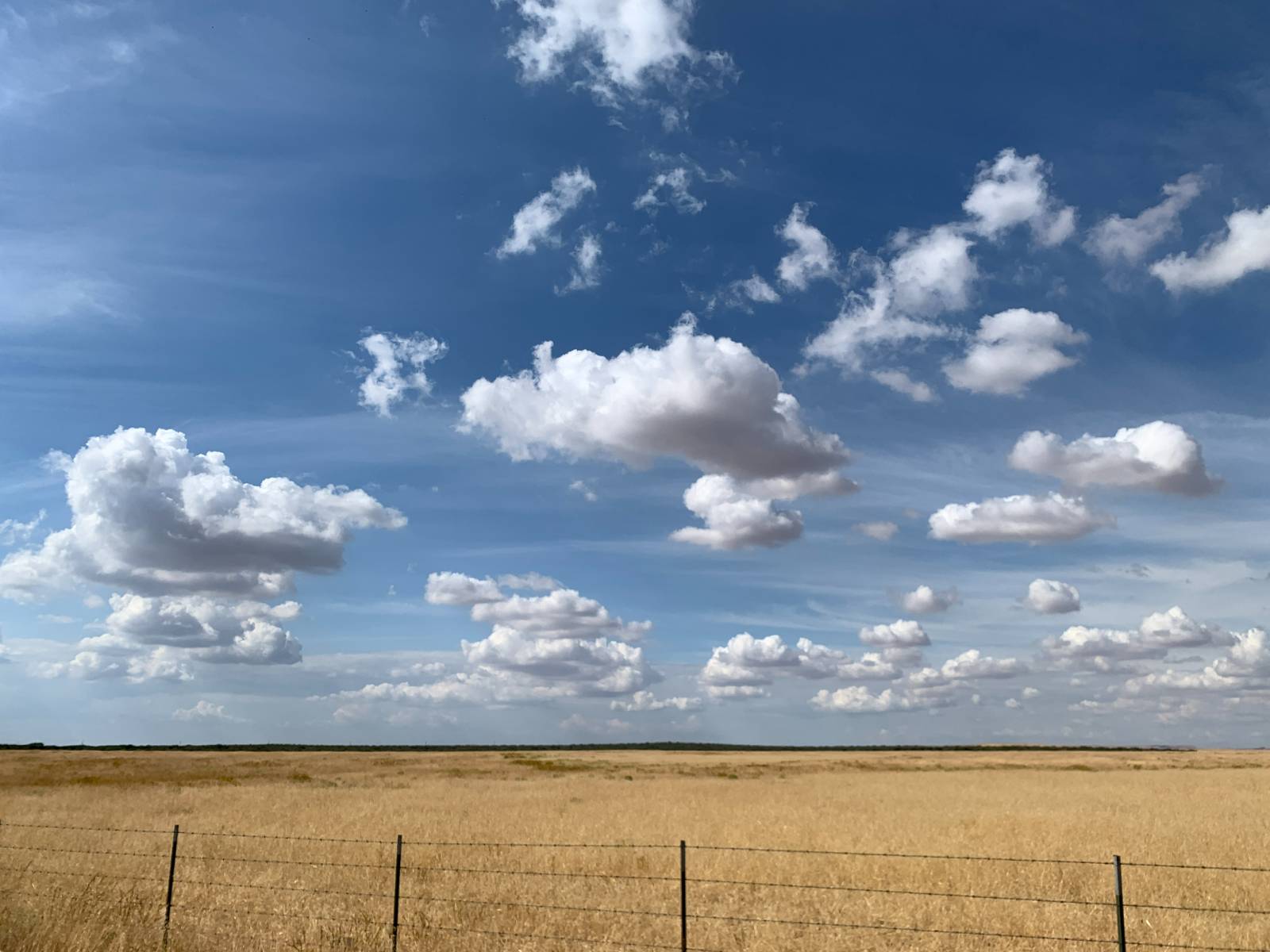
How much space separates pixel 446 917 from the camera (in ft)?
53.0

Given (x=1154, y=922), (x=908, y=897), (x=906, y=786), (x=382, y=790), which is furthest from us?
(x=906, y=786)

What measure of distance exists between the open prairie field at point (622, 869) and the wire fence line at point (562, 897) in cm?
8

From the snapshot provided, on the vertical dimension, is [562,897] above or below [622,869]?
above

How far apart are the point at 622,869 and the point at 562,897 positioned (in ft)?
12.7

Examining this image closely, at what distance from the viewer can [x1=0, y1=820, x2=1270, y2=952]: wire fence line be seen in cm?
1487

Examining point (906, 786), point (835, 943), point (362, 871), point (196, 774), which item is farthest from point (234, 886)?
point (196, 774)

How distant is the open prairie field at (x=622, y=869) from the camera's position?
48.8ft

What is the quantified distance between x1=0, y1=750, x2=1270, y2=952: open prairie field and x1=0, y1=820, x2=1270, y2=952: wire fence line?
0.08 meters

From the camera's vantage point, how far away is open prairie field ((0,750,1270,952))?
1486cm

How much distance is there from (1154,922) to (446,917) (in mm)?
11762

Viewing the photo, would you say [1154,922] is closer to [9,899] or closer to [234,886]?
[234,886]

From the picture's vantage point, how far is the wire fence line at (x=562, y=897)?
48.8 ft

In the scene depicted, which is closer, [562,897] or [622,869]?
[562,897]

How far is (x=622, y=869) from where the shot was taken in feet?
71.1
